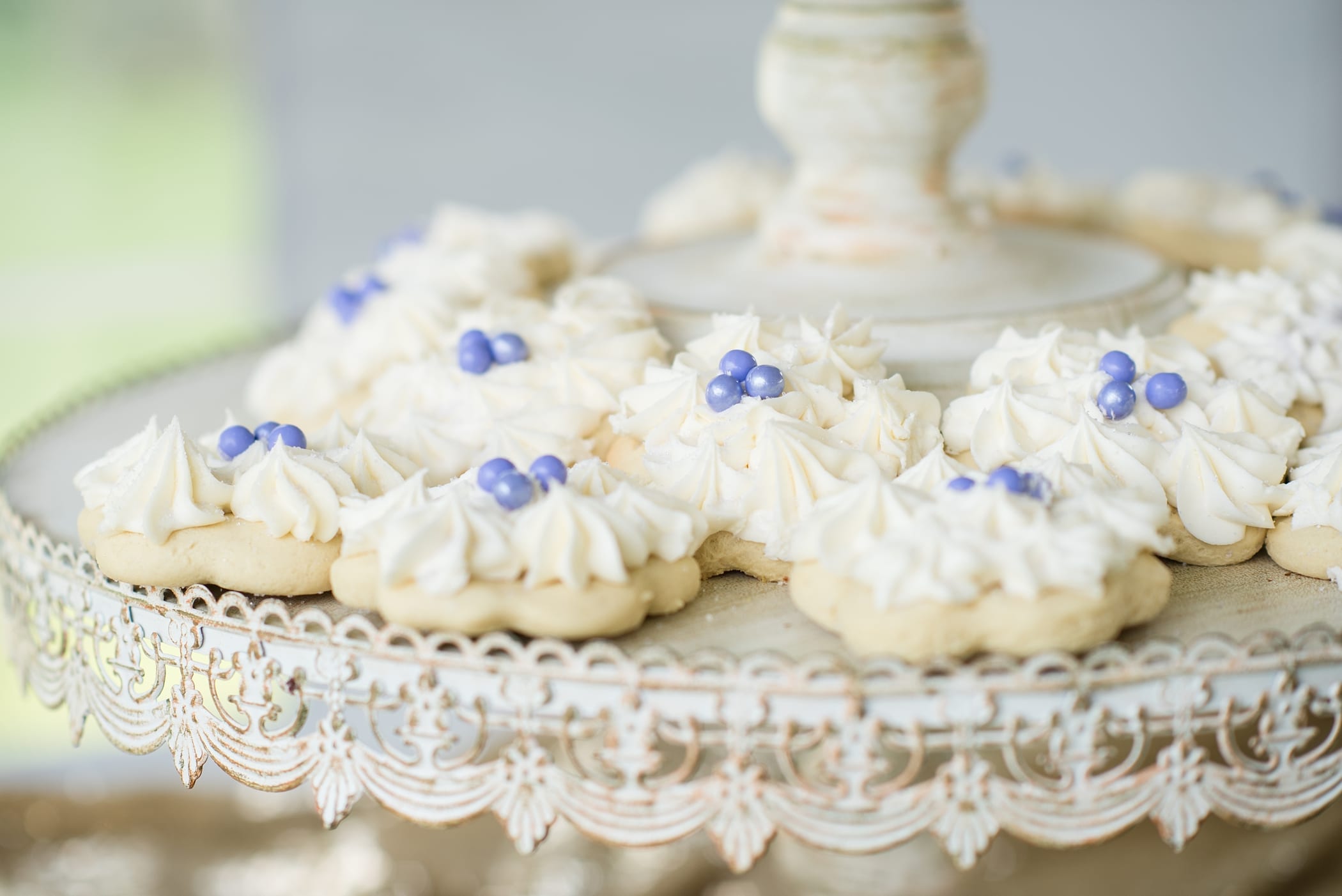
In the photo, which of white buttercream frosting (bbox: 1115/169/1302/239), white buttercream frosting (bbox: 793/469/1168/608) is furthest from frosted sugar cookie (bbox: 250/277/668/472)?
white buttercream frosting (bbox: 1115/169/1302/239)

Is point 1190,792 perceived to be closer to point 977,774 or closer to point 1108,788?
point 1108,788

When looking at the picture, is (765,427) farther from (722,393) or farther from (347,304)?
(347,304)

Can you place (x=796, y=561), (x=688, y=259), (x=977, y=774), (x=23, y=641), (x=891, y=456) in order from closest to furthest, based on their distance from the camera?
1. (x=977, y=774)
2. (x=796, y=561)
3. (x=891, y=456)
4. (x=23, y=641)
5. (x=688, y=259)

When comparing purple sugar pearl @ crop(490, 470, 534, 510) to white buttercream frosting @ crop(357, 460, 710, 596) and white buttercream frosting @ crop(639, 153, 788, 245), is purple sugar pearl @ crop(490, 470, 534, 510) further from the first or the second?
white buttercream frosting @ crop(639, 153, 788, 245)

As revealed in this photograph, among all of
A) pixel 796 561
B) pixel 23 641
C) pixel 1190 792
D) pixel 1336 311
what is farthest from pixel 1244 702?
pixel 23 641

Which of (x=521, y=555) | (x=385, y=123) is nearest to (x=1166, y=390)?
(x=521, y=555)
